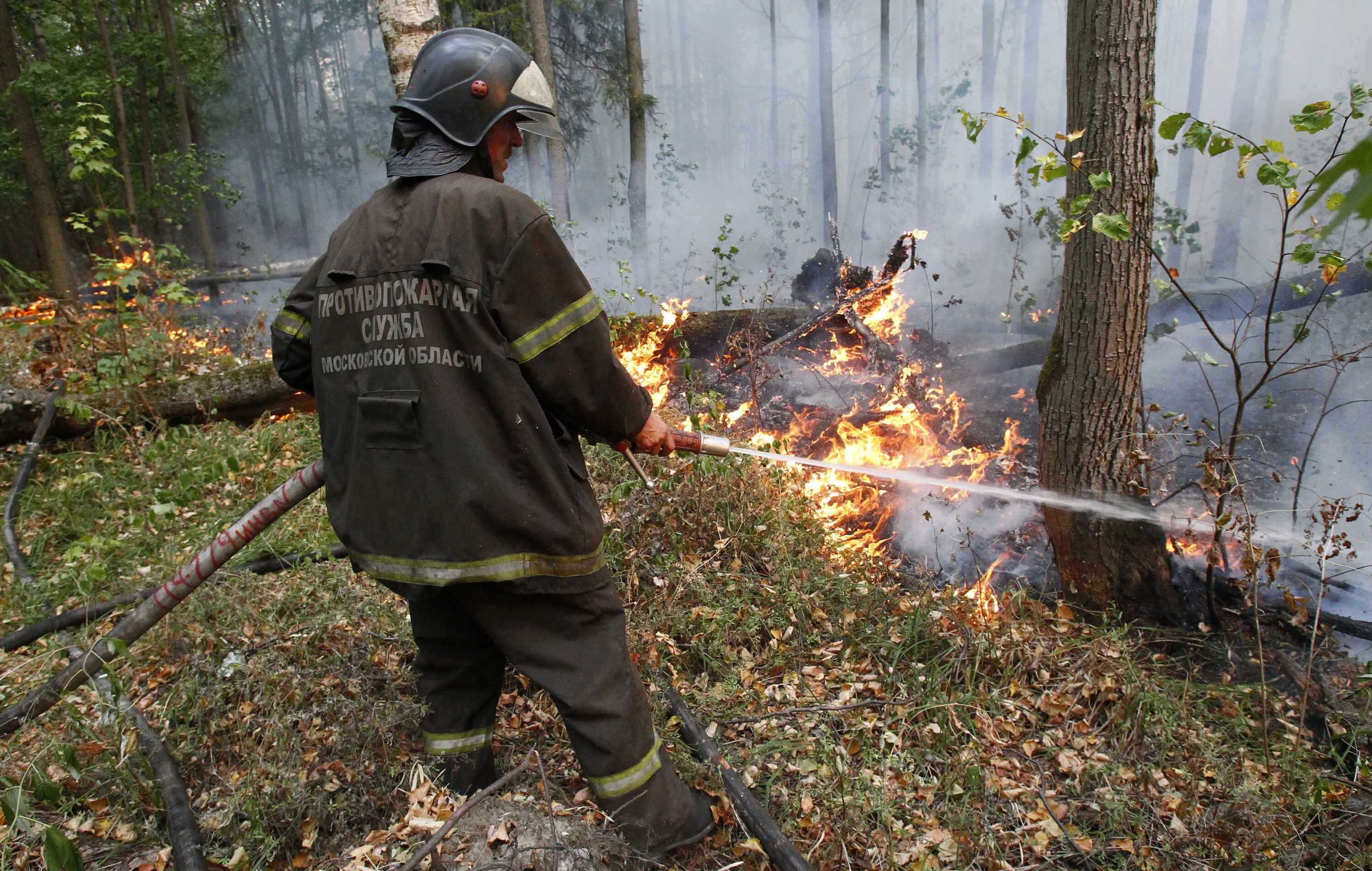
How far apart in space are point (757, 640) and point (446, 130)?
2533 mm

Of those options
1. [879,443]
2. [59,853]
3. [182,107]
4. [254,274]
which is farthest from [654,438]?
[254,274]

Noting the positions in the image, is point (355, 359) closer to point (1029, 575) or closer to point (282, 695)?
point (282, 695)

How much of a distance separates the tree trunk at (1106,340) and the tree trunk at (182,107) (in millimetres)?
16381

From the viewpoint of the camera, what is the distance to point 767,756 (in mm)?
2875

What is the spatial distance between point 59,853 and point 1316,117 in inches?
186

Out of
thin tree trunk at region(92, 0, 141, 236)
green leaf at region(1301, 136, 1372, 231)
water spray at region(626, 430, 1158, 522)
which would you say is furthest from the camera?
thin tree trunk at region(92, 0, 141, 236)

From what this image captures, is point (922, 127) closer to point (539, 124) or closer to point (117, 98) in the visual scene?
point (539, 124)

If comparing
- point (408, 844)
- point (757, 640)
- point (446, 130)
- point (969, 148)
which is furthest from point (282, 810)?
point (969, 148)

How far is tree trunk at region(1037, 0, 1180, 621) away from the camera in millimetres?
3541

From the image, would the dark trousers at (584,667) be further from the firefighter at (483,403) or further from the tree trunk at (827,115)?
the tree trunk at (827,115)

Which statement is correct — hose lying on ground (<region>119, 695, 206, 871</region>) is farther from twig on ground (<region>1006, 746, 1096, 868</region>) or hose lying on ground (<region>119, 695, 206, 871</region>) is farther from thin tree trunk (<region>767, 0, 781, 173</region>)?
thin tree trunk (<region>767, 0, 781, 173</region>)

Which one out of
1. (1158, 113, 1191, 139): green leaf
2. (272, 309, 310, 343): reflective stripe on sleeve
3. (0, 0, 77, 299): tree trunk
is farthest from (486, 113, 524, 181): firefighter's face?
(0, 0, 77, 299): tree trunk

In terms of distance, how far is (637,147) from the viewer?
45.3ft

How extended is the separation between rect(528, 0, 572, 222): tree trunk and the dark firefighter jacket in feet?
29.2
